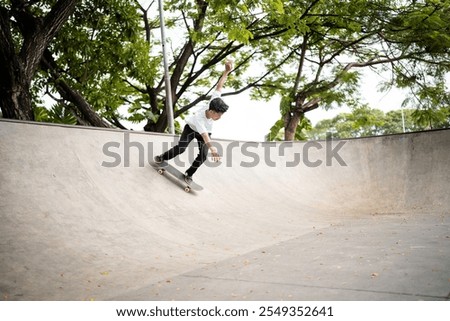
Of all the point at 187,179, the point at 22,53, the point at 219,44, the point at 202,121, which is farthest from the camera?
the point at 219,44

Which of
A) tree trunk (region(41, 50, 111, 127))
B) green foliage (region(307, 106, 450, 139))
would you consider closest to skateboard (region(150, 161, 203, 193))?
tree trunk (region(41, 50, 111, 127))

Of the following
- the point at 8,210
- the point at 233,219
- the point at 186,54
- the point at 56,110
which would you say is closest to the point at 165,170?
the point at 233,219

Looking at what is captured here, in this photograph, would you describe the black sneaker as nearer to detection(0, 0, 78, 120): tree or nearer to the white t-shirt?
the white t-shirt

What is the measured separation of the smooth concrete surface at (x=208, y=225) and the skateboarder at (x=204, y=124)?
0.50 m

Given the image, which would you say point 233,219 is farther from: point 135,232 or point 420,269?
point 420,269

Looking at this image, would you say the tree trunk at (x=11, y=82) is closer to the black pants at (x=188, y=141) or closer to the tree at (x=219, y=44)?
the tree at (x=219, y=44)

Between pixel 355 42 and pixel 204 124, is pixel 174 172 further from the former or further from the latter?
pixel 355 42

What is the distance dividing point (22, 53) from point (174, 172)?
5144mm

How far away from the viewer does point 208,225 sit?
5.74m

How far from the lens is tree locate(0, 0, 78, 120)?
28.4ft

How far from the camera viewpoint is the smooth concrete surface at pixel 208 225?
3.20 meters

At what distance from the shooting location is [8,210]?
4215mm

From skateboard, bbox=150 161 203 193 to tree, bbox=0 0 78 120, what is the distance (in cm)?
398

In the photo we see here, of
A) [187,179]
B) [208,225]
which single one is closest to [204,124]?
[187,179]
